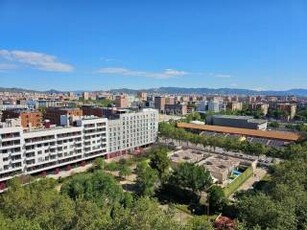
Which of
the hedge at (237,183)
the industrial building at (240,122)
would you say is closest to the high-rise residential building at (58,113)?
the hedge at (237,183)

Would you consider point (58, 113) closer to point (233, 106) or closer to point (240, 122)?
point (240, 122)

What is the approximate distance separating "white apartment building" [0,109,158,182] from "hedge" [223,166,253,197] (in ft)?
56.0

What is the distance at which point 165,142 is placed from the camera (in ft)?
165

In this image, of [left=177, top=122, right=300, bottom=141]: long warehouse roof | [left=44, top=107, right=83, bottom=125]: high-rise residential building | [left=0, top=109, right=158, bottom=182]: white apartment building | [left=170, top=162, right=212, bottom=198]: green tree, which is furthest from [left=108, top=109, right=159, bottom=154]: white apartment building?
[left=170, top=162, right=212, bottom=198]: green tree

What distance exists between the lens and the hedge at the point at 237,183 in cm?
2712

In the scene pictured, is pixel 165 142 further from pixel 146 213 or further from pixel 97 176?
pixel 146 213

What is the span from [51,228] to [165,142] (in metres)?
37.6

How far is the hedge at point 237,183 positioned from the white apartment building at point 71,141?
17.1 m

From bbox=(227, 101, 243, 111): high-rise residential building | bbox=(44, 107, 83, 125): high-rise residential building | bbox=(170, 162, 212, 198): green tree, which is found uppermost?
bbox=(44, 107, 83, 125): high-rise residential building

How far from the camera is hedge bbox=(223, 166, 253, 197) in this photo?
1068 inches

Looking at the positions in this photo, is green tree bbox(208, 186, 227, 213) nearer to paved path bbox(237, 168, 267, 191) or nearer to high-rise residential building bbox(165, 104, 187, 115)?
paved path bbox(237, 168, 267, 191)

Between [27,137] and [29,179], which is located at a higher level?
[27,137]

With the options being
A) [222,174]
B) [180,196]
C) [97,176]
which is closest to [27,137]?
[97,176]

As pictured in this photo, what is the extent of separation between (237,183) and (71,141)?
60.2 ft
